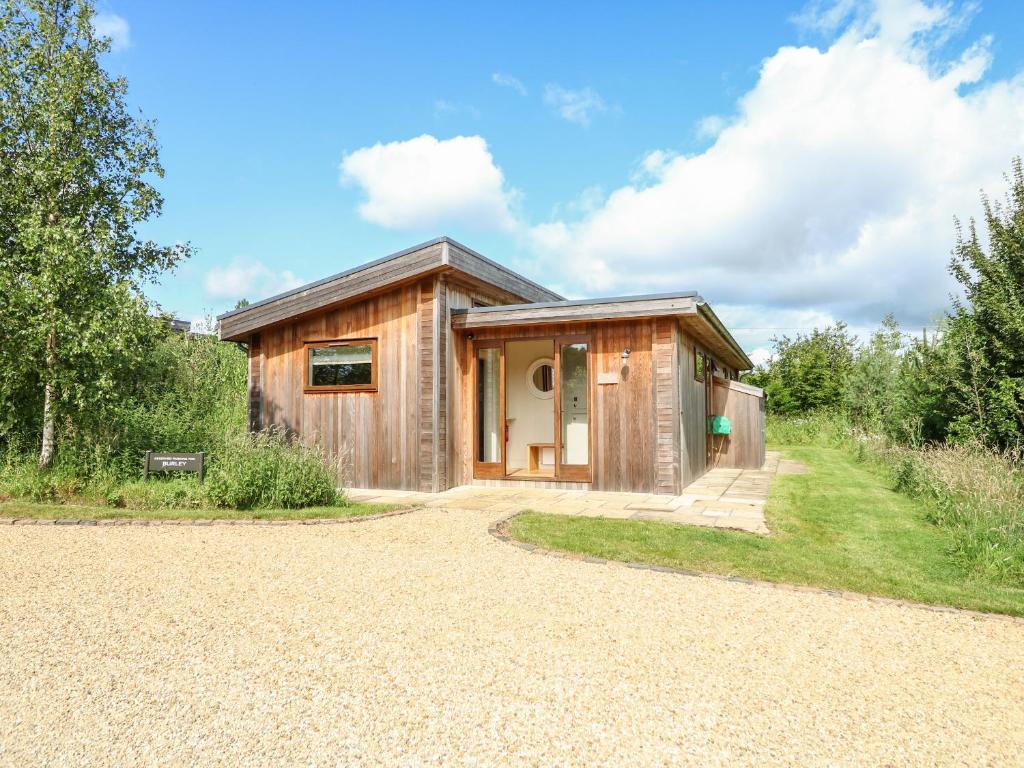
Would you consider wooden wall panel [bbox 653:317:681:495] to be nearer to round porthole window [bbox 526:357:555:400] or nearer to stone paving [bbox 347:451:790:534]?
stone paving [bbox 347:451:790:534]

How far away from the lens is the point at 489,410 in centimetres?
955

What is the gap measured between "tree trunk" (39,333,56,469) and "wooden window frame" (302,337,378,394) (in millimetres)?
3218

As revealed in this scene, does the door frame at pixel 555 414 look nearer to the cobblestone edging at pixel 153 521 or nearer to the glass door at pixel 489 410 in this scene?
the glass door at pixel 489 410

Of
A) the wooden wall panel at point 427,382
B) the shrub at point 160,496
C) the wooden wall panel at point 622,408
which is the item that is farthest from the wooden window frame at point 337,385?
the wooden wall panel at point 622,408

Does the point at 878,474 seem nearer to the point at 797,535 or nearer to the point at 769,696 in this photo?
the point at 797,535

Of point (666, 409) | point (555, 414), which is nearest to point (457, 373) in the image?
point (555, 414)

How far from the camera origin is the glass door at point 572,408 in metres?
8.87

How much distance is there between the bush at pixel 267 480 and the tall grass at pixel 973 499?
641 centimetres

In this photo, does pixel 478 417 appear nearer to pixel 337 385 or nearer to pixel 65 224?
pixel 337 385

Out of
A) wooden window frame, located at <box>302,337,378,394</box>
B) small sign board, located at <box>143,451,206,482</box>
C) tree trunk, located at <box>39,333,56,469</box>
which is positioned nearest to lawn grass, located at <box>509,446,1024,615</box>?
wooden window frame, located at <box>302,337,378,394</box>

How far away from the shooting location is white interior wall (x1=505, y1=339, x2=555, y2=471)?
36.4ft

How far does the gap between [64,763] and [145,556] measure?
3164mm

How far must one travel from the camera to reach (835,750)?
2172 millimetres

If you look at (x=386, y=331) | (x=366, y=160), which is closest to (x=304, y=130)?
(x=366, y=160)
